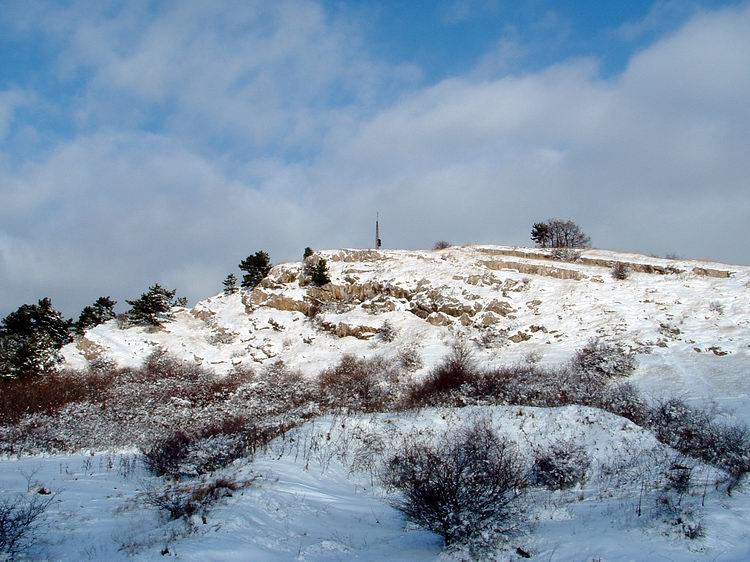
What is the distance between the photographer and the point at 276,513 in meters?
7.82

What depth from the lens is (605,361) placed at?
2188 centimetres

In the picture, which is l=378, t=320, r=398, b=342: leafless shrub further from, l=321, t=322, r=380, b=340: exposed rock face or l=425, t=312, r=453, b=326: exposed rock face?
l=425, t=312, r=453, b=326: exposed rock face

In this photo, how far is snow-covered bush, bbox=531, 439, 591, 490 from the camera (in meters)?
9.59

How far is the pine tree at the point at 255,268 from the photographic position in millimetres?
42938

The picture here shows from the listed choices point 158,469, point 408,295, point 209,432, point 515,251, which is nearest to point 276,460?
point 158,469

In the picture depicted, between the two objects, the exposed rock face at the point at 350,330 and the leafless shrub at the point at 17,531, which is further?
the exposed rock face at the point at 350,330

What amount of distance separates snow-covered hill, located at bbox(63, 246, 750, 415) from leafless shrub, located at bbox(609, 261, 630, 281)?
61cm

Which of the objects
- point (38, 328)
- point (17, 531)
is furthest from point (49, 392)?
point (17, 531)

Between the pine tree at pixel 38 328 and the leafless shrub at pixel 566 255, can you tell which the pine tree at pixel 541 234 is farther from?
the pine tree at pixel 38 328

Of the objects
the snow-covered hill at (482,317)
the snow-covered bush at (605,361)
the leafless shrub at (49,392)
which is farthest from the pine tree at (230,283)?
the snow-covered bush at (605,361)

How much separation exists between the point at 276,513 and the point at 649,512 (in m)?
6.09

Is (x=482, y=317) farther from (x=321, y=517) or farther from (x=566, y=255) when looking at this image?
(x=321, y=517)

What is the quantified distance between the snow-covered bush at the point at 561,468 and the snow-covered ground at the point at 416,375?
0.90 feet

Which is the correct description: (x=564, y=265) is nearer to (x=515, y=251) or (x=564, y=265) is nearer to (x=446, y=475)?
(x=515, y=251)
